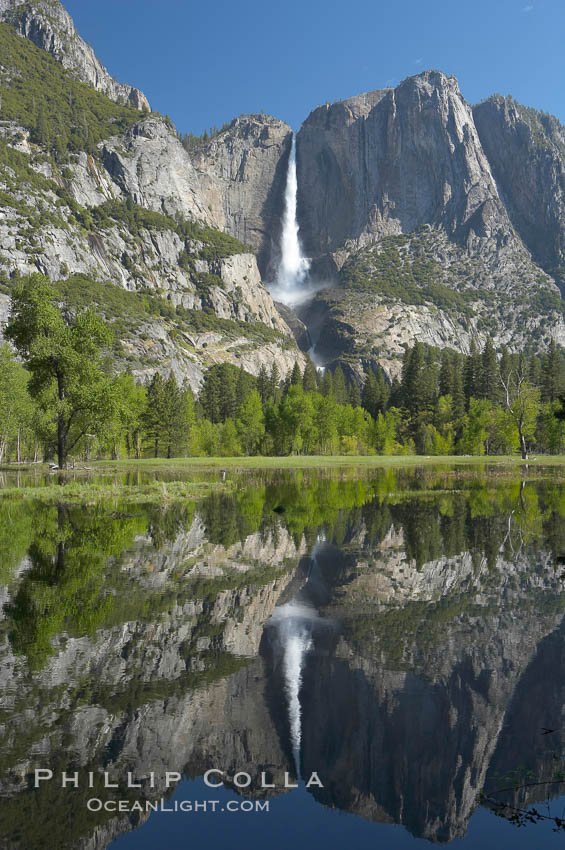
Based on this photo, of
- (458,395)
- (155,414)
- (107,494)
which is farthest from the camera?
(458,395)

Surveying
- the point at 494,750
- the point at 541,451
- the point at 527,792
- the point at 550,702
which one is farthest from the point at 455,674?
the point at 541,451

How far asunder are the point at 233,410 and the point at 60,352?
111 meters

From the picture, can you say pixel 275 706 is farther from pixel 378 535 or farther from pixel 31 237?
pixel 31 237

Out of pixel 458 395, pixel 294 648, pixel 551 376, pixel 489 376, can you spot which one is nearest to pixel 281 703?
pixel 294 648

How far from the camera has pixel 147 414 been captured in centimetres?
9706

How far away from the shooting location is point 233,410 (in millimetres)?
149250

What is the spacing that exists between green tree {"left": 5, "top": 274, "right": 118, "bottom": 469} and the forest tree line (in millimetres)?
69

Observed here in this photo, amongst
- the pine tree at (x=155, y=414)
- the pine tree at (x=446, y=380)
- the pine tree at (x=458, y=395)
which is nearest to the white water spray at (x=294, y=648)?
the pine tree at (x=155, y=414)

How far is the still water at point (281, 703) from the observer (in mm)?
4852

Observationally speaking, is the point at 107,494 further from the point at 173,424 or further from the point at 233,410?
the point at 233,410

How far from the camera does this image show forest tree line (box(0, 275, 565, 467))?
3909 cm

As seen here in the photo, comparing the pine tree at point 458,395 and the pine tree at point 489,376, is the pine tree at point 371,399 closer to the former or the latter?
the pine tree at point 458,395

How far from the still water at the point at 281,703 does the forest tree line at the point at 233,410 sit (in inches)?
1100

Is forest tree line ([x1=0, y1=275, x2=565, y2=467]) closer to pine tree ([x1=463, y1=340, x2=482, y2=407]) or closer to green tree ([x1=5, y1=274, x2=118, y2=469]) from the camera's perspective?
green tree ([x1=5, y1=274, x2=118, y2=469])
